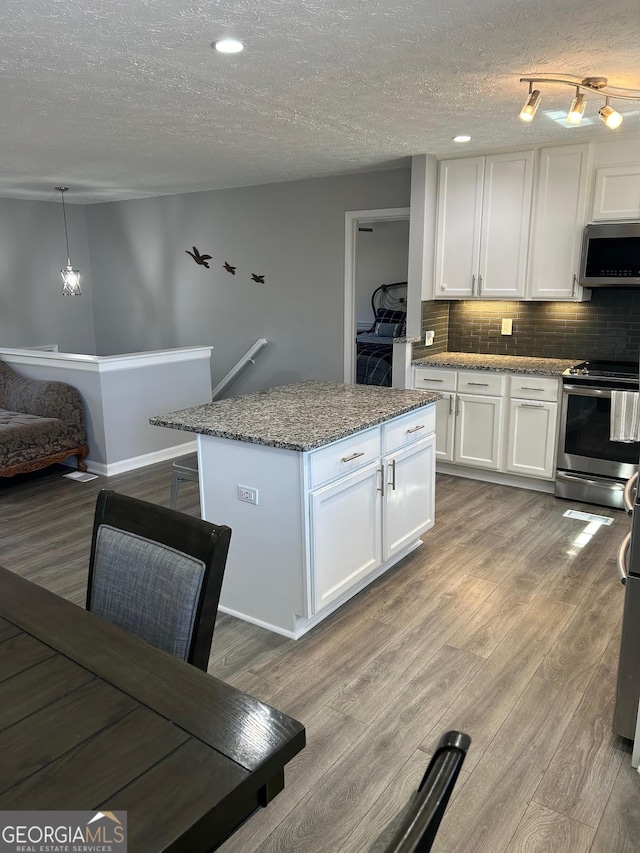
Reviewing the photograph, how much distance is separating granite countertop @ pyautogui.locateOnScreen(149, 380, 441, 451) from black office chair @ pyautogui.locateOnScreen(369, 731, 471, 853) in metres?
1.72

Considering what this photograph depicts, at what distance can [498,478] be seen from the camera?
4.79 metres

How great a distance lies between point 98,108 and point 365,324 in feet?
20.4

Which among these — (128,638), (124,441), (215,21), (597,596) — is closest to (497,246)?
(597,596)

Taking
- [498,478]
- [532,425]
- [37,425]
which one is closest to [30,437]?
[37,425]

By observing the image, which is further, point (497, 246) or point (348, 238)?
point (348, 238)

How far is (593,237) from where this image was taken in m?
4.16

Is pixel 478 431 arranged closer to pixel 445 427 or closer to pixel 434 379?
pixel 445 427

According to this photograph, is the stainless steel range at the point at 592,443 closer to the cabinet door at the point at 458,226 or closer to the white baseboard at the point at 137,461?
the cabinet door at the point at 458,226

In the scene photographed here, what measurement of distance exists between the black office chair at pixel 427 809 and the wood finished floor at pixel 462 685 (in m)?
1.27

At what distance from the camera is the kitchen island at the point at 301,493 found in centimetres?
260

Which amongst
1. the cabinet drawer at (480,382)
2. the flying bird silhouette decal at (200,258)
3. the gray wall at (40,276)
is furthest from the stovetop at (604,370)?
the gray wall at (40,276)

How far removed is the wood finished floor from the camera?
5.93 feet

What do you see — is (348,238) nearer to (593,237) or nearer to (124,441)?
(593,237)

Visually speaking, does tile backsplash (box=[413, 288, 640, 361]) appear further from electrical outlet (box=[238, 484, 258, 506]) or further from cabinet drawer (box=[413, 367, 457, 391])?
electrical outlet (box=[238, 484, 258, 506])
